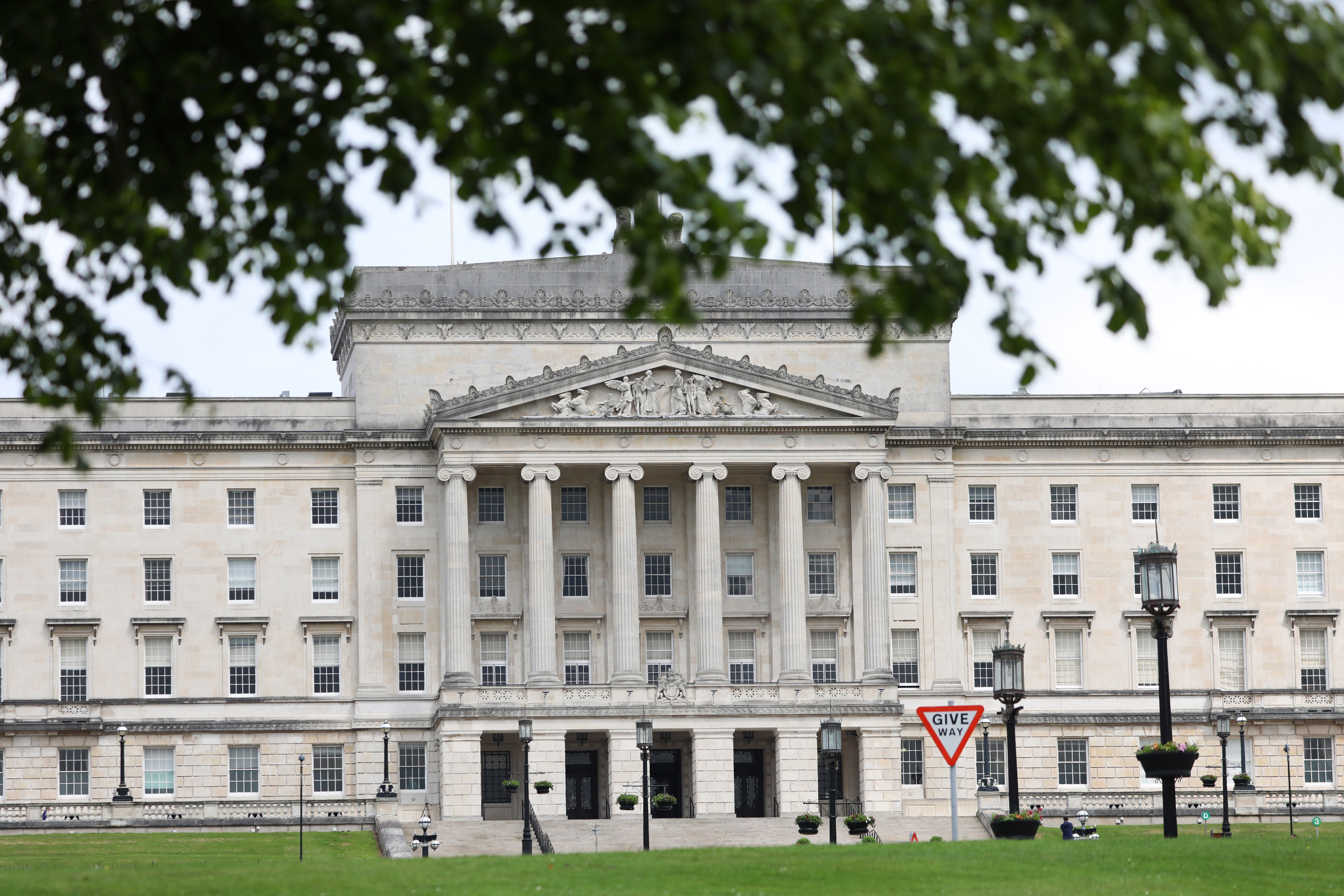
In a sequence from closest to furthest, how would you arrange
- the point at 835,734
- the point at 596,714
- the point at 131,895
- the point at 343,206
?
1. the point at 343,206
2. the point at 131,895
3. the point at 835,734
4. the point at 596,714

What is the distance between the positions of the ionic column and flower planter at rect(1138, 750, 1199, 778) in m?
43.9

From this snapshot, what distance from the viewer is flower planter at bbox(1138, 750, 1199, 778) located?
3912 centimetres

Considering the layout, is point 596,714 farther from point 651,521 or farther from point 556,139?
point 556,139

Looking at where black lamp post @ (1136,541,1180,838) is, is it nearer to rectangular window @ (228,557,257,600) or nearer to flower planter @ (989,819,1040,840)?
flower planter @ (989,819,1040,840)

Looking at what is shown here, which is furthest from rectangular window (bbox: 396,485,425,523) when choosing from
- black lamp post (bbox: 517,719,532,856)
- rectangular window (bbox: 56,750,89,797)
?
black lamp post (bbox: 517,719,532,856)

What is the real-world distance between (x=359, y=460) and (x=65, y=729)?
49.4 feet

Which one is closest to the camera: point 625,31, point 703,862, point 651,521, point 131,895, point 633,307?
point 625,31

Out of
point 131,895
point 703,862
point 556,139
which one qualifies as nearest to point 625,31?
point 556,139

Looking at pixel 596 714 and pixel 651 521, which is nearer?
pixel 596 714

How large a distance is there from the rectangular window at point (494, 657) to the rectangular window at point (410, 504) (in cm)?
529

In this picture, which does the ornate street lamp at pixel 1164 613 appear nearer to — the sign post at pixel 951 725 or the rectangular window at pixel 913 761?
the sign post at pixel 951 725

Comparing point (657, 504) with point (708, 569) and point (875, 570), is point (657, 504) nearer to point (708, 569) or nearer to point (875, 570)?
point (708, 569)

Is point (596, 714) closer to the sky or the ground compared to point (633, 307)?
closer to the ground

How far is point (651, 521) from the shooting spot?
86.7m
